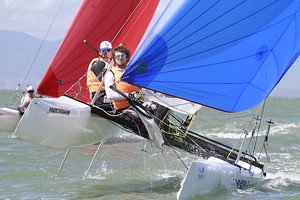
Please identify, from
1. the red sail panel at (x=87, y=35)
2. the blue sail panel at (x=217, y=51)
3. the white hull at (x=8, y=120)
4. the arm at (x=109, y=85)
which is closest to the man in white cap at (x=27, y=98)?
the red sail panel at (x=87, y=35)

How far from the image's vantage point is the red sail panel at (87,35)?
8.50 m

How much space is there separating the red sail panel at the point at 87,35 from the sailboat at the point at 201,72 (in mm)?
1357

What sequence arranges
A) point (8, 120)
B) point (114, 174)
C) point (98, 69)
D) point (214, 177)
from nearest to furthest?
point (214, 177)
point (8, 120)
point (98, 69)
point (114, 174)

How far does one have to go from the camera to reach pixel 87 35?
880 centimetres

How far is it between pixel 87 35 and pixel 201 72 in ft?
8.13

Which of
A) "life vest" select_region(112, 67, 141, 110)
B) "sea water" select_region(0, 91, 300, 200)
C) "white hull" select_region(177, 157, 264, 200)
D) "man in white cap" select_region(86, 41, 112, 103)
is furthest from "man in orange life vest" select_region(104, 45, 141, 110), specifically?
"white hull" select_region(177, 157, 264, 200)

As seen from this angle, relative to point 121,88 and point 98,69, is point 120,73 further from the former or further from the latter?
point 98,69

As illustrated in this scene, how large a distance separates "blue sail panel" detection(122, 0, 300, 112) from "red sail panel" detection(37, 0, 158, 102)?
6.06 ft

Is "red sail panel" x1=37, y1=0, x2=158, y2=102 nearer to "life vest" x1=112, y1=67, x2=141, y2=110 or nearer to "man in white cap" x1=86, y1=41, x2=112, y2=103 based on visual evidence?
"man in white cap" x1=86, y1=41, x2=112, y2=103

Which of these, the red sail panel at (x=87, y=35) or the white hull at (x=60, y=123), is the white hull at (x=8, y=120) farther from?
the red sail panel at (x=87, y=35)

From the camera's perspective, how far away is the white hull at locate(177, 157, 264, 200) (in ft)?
21.7

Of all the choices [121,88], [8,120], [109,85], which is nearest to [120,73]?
[121,88]

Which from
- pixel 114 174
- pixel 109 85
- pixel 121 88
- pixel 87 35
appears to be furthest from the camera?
pixel 114 174

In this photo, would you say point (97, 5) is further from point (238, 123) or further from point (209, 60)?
point (238, 123)
